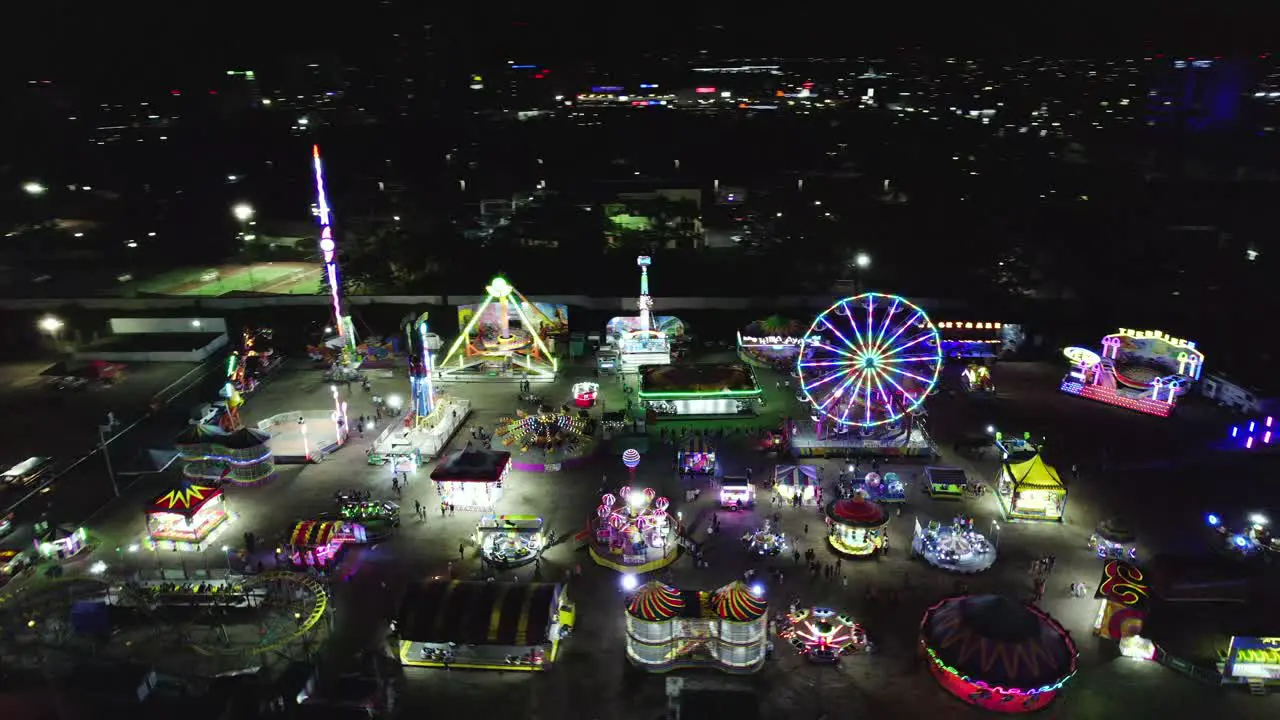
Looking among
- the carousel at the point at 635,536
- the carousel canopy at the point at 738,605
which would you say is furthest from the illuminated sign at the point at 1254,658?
the carousel at the point at 635,536

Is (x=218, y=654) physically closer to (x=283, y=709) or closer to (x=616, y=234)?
(x=283, y=709)

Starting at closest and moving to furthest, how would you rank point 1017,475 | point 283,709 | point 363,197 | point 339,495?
point 283,709 < point 1017,475 < point 339,495 < point 363,197

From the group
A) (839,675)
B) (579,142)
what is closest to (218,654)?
(839,675)

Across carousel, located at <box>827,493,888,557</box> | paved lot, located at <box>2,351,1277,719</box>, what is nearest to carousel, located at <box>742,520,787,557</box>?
paved lot, located at <box>2,351,1277,719</box>

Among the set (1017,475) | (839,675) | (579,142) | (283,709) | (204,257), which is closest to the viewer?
(283,709)

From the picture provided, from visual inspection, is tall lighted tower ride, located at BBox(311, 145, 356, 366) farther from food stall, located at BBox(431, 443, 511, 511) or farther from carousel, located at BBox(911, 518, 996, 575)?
carousel, located at BBox(911, 518, 996, 575)

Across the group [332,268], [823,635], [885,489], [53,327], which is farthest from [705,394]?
[53,327]
